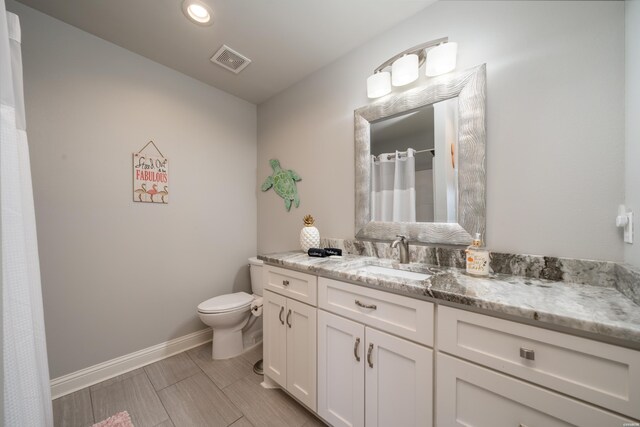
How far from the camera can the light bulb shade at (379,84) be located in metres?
1.50

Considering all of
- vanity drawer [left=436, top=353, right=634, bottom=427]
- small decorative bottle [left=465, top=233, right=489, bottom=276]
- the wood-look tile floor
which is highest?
small decorative bottle [left=465, top=233, right=489, bottom=276]

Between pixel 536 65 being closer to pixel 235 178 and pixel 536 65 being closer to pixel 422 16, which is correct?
pixel 422 16

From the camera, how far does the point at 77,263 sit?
5.14ft

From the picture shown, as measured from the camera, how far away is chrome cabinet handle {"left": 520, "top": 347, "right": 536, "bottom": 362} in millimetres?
665

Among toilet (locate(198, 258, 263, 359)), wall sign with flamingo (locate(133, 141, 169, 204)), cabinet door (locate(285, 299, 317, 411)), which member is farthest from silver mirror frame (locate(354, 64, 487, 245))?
wall sign with flamingo (locate(133, 141, 169, 204))

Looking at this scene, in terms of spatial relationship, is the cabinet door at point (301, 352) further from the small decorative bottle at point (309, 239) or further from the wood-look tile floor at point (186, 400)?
the small decorative bottle at point (309, 239)

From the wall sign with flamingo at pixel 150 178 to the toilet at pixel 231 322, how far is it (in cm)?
99

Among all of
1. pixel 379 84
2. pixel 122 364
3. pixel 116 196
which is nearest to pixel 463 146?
pixel 379 84

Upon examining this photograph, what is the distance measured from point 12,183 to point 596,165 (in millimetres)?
2117

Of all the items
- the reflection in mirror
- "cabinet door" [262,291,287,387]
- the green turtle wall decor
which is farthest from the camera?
the green turtle wall decor

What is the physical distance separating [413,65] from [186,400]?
2547 millimetres

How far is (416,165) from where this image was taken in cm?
143

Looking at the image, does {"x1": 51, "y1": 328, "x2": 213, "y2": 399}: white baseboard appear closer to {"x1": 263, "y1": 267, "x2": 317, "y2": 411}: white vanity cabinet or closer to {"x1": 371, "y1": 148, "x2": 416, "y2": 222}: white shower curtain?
{"x1": 263, "y1": 267, "x2": 317, "y2": 411}: white vanity cabinet

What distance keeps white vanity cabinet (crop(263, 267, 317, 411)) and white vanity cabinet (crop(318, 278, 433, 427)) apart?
0.06m
